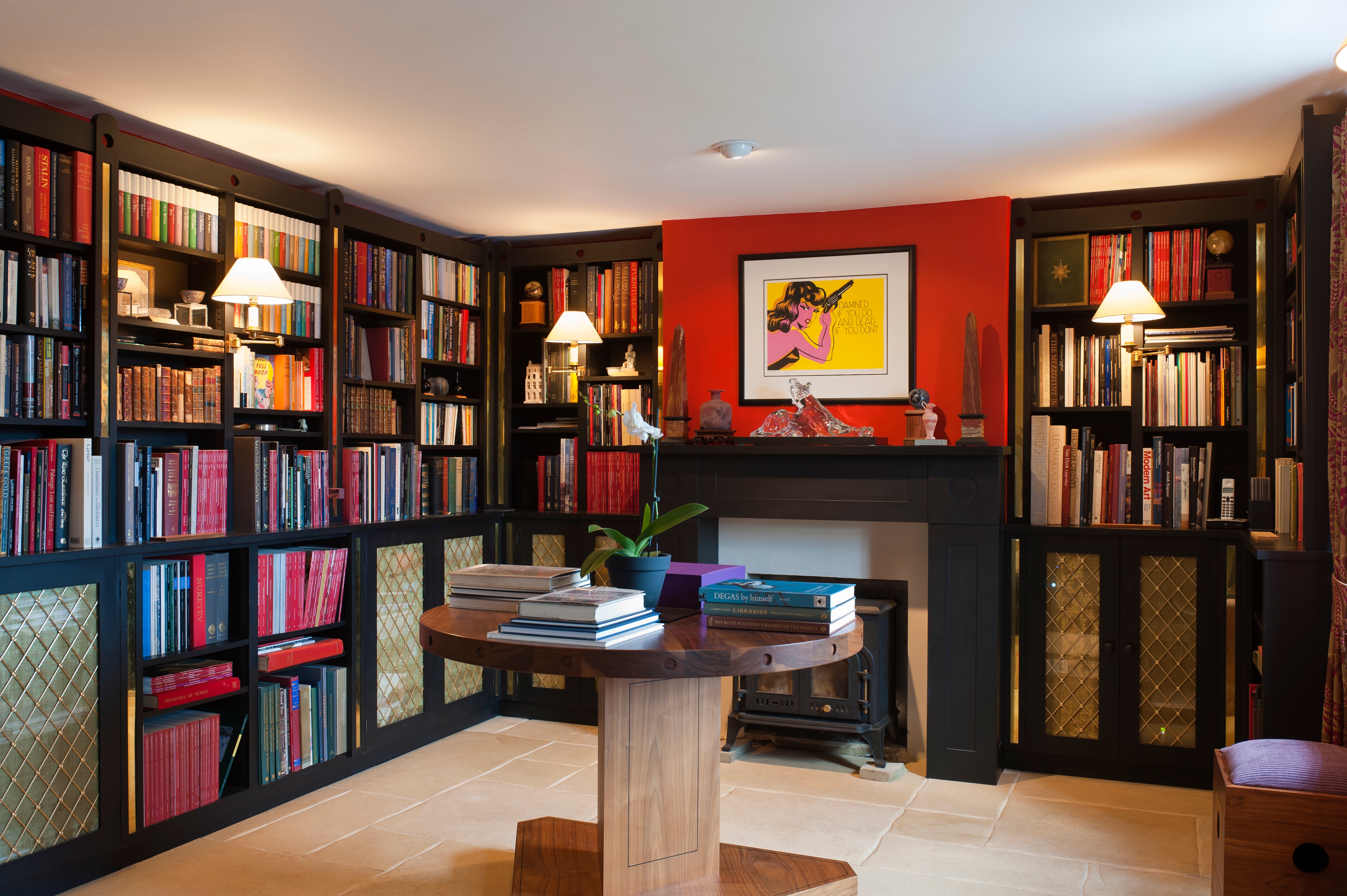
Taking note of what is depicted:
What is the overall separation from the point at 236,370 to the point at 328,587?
0.95 meters

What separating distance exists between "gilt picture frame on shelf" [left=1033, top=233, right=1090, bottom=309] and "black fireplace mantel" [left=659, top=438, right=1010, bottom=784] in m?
0.77

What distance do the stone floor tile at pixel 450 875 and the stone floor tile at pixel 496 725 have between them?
148cm

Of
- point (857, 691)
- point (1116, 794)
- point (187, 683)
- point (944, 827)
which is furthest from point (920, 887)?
point (187, 683)

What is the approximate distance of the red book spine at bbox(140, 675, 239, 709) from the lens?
3318mm

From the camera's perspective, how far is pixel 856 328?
4.54 m

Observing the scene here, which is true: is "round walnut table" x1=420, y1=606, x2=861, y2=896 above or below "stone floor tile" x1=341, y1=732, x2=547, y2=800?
above

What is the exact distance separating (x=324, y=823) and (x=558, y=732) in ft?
4.71

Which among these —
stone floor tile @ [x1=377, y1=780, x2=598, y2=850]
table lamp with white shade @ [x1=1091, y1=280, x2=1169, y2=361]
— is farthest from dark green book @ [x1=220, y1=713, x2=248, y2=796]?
table lamp with white shade @ [x1=1091, y1=280, x2=1169, y2=361]

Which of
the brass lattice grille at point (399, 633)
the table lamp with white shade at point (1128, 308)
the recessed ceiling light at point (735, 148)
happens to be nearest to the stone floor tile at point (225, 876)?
the brass lattice grille at point (399, 633)

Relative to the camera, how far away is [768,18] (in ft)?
8.41

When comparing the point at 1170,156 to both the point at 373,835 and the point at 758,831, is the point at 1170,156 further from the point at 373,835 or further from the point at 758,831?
the point at 373,835

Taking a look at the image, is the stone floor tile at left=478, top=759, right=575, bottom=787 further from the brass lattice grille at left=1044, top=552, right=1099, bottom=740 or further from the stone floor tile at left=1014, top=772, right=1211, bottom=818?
the brass lattice grille at left=1044, top=552, right=1099, bottom=740

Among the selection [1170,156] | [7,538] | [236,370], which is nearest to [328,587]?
[236,370]

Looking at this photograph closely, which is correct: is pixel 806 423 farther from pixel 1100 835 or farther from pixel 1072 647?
pixel 1100 835
